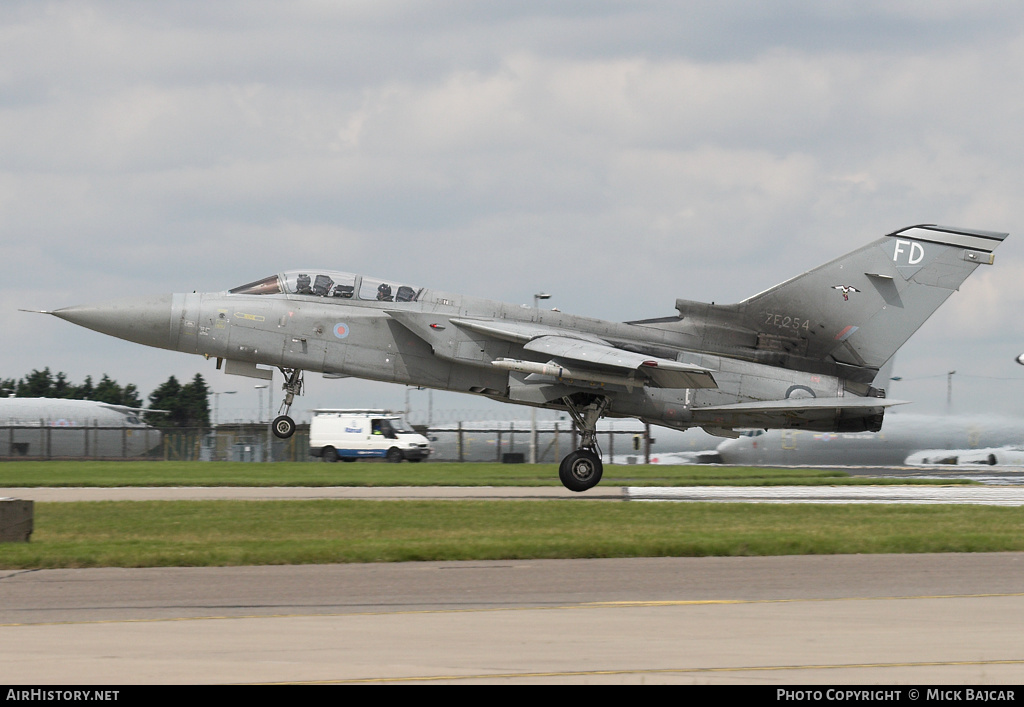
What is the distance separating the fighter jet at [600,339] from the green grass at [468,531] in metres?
2.85

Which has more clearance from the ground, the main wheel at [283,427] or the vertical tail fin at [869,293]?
the vertical tail fin at [869,293]

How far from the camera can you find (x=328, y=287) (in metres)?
22.6

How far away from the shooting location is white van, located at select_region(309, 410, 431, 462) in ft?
161

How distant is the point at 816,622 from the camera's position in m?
8.34

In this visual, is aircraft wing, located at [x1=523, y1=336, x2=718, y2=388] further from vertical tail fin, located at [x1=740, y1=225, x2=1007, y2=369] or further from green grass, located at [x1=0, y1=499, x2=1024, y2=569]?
vertical tail fin, located at [x1=740, y1=225, x2=1007, y2=369]

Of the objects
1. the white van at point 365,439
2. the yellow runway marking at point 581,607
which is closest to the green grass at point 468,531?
the yellow runway marking at point 581,607

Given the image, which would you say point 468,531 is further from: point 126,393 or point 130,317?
point 126,393

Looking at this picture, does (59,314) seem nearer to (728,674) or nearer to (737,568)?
(737,568)

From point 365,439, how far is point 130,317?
2772 centimetres

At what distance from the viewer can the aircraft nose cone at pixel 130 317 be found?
2197 cm

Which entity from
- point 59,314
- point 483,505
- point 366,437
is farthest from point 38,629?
point 366,437

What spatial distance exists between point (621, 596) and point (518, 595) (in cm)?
93

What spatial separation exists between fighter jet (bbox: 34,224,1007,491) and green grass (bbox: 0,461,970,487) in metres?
5.39

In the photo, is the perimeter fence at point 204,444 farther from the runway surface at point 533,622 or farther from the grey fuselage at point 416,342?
the runway surface at point 533,622
